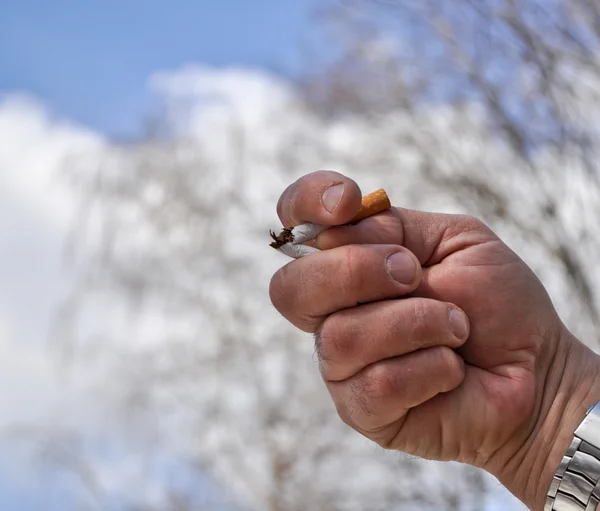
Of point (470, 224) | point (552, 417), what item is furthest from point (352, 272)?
point (552, 417)

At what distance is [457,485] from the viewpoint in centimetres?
705

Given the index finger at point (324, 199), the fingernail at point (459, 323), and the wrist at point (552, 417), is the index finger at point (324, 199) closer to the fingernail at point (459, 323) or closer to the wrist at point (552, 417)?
the fingernail at point (459, 323)

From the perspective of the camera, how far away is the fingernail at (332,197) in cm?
147

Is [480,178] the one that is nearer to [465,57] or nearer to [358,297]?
[465,57]

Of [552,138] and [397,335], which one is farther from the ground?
[552,138]

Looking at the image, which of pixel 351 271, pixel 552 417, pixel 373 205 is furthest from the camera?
pixel 552 417

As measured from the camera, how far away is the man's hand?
4.85 feet

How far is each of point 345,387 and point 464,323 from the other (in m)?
0.29

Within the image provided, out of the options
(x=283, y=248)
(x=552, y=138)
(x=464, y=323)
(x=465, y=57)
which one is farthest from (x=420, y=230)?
(x=465, y=57)

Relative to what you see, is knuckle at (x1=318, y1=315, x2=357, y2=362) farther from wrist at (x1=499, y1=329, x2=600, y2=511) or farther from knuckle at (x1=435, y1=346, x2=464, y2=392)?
wrist at (x1=499, y1=329, x2=600, y2=511)

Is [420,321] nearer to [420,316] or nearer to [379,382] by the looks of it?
[420,316]

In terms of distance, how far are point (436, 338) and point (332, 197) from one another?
36 cm

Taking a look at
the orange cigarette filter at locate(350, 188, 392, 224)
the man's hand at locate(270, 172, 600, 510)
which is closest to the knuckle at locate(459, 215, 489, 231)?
the man's hand at locate(270, 172, 600, 510)

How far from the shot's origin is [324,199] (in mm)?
1480
